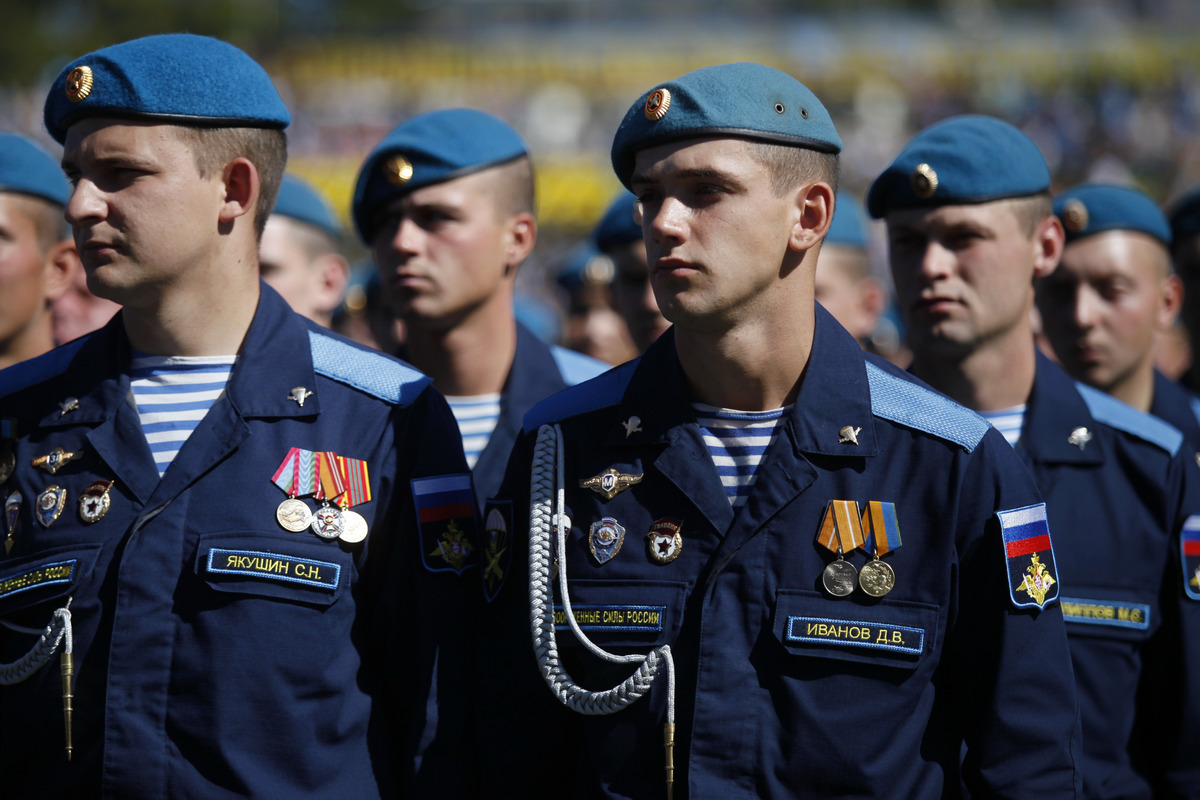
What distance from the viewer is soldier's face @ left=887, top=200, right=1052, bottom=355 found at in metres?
3.85

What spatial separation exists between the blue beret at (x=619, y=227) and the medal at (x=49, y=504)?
2.97 meters

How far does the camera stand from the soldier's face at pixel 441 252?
4.43 meters

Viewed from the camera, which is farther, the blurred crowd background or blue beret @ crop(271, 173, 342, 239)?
the blurred crowd background

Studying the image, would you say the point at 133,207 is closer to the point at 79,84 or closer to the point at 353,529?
the point at 79,84

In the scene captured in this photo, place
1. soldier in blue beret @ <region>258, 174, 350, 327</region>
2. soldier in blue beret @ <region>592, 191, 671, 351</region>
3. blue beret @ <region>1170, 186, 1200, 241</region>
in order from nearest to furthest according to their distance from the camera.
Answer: soldier in blue beret @ <region>592, 191, 671, 351</region> → blue beret @ <region>1170, 186, 1200, 241</region> → soldier in blue beret @ <region>258, 174, 350, 327</region>

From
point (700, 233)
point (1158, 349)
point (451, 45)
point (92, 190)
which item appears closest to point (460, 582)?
point (700, 233)

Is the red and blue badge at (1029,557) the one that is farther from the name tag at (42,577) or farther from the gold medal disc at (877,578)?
the name tag at (42,577)

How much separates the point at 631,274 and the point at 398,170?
1.38 m

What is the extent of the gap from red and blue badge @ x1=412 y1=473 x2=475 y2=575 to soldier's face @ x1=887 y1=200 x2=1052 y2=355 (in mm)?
1619

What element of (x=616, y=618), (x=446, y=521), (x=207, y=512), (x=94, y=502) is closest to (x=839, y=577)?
(x=616, y=618)

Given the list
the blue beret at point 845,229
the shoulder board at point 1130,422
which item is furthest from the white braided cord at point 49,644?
the blue beret at point 845,229

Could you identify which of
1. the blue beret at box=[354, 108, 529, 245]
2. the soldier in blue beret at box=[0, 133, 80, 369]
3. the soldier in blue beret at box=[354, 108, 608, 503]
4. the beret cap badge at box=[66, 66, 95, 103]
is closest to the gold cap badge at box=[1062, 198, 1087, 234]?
the soldier in blue beret at box=[354, 108, 608, 503]

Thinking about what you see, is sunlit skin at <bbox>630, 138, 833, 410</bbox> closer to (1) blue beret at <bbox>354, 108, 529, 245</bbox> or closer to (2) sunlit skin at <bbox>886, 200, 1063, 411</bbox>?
(2) sunlit skin at <bbox>886, 200, 1063, 411</bbox>

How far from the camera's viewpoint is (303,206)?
19.7ft
